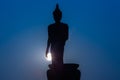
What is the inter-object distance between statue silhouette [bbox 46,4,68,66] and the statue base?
566 millimetres

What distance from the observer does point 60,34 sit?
11117 mm

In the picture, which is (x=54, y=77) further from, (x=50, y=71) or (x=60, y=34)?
(x=60, y=34)

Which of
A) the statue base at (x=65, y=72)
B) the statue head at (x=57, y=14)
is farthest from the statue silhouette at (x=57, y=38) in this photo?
the statue base at (x=65, y=72)

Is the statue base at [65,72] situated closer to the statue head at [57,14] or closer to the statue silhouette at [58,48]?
the statue silhouette at [58,48]

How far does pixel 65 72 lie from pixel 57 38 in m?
1.38


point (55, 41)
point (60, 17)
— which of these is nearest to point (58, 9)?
point (60, 17)

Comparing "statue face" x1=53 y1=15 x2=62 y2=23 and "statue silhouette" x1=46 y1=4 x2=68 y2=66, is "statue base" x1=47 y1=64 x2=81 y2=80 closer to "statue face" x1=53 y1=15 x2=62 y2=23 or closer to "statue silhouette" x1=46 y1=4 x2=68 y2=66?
"statue silhouette" x1=46 y1=4 x2=68 y2=66

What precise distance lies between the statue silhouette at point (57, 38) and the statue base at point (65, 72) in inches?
22.3

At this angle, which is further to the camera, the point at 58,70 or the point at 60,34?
the point at 60,34

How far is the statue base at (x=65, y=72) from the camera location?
10297mm

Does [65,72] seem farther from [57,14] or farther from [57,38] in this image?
[57,14]

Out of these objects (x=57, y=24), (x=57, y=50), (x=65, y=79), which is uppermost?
(x=57, y=24)

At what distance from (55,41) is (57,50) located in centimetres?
32

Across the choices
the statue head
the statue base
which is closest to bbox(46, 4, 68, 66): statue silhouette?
the statue head
